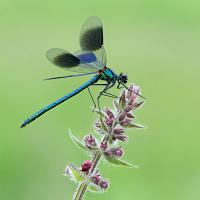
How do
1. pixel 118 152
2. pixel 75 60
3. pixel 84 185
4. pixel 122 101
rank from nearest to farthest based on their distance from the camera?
pixel 84 185
pixel 118 152
pixel 122 101
pixel 75 60

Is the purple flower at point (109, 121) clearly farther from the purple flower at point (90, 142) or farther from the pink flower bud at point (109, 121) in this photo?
the purple flower at point (90, 142)

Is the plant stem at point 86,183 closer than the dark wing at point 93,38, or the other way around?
the plant stem at point 86,183

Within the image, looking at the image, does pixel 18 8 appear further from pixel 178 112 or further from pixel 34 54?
pixel 178 112

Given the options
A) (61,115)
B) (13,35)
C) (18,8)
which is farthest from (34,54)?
(61,115)

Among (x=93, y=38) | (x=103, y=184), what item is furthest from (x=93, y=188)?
(x=93, y=38)

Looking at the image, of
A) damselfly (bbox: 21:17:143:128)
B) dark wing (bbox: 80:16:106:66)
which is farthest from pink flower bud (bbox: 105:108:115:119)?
dark wing (bbox: 80:16:106:66)

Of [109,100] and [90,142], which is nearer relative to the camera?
[90,142]

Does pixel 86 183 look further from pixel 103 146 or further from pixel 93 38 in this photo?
pixel 93 38

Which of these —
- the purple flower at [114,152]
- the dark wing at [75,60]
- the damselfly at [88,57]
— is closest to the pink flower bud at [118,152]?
the purple flower at [114,152]
